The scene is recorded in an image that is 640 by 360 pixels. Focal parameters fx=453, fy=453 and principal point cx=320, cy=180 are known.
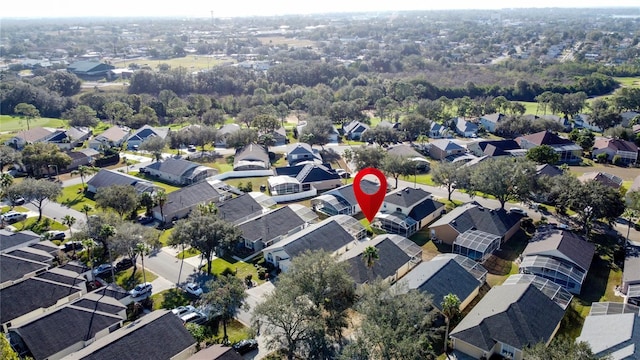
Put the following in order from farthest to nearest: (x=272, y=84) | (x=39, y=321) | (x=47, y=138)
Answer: (x=272, y=84), (x=47, y=138), (x=39, y=321)

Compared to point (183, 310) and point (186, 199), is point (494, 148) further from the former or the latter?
point (183, 310)

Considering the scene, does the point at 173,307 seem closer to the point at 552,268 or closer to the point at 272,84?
the point at 552,268

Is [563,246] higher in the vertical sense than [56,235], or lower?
higher

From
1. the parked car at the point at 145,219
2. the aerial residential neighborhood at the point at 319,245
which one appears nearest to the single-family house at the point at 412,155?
the aerial residential neighborhood at the point at 319,245

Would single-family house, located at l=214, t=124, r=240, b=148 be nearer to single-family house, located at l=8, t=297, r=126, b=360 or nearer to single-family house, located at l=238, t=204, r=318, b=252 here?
single-family house, located at l=238, t=204, r=318, b=252

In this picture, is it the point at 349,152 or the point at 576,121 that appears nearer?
the point at 349,152

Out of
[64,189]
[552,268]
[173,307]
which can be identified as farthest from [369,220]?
[64,189]

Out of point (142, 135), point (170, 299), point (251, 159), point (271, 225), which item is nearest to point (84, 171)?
point (142, 135)
